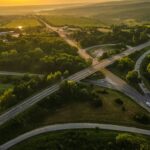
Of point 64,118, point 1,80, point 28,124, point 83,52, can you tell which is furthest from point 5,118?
point 83,52

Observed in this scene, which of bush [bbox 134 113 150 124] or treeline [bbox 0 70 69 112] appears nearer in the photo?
bush [bbox 134 113 150 124]

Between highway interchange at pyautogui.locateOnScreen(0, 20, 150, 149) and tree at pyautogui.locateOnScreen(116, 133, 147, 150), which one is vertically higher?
highway interchange at pyautogui.locateOnScreen(0, 20, 150, 149)

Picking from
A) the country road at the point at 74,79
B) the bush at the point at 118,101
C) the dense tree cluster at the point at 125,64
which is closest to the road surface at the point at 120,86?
the country road at the point at 74,79

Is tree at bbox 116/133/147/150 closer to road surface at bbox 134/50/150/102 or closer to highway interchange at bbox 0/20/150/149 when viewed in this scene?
highway interchange at bbox 0/20/150/149

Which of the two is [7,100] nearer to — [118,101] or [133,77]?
[118,101]

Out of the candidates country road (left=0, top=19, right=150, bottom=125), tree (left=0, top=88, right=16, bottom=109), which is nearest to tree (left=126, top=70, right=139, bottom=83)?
country road (left=0, top=19, right=150, bottom=125)

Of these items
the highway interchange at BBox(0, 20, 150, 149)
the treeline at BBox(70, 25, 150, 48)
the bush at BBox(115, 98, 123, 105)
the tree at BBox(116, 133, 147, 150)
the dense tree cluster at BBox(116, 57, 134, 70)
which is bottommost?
the tree at BBox(116, 133, 147, 150)
